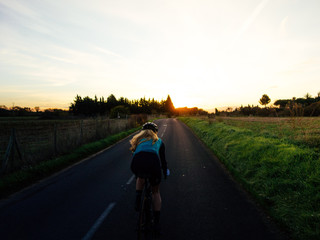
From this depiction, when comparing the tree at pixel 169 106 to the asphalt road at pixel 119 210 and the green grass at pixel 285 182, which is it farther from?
the asphalt road at pixel 119 210

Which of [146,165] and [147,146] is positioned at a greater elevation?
[147,146]

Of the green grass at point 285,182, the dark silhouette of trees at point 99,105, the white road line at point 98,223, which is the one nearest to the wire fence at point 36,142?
the white road line at point 98,223

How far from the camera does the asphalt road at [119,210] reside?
11.0ft

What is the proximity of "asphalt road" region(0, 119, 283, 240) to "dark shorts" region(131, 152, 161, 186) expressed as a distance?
1275 millimetres

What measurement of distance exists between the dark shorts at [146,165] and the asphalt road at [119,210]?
1.28 m

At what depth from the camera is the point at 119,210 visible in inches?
165

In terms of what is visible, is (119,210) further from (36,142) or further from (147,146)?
(36,142)

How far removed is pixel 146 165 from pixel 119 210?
1990 mm

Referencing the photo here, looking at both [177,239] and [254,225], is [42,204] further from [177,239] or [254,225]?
[254,225]

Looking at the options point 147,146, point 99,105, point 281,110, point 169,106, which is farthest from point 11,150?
point 169,106

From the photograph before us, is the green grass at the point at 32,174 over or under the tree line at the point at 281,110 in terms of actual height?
under

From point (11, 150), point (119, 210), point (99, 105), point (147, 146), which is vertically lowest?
point (119, 210)

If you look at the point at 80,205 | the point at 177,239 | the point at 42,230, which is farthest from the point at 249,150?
the point at 42,230

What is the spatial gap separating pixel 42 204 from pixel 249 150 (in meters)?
7.98
